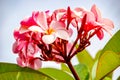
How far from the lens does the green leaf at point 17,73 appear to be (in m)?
1.15

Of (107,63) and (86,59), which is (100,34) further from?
(86,59)

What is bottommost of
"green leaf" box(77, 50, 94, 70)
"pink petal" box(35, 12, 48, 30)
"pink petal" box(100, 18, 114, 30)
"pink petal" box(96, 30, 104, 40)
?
"green leaf" box(77, 50, 94, 70)

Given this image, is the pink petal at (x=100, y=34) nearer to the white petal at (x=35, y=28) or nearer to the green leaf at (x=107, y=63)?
the green leaf at (x=107, y=63)

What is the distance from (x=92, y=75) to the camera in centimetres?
126

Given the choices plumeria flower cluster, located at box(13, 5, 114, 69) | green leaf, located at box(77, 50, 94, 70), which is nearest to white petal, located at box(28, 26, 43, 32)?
plumeria flower cluster, located at box(13, 5, 114, 69)

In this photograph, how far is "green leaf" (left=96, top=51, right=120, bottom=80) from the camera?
45.7 inches

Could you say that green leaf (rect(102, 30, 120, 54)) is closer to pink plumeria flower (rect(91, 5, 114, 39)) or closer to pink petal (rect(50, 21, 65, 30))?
pink plumeria flower (rect(91, 5, 114, 39))

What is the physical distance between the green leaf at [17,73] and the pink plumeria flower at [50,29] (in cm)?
14

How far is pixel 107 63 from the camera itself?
1.19 m

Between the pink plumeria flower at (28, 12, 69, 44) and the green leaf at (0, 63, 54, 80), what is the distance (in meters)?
0.14

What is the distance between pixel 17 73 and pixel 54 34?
0.19 metres

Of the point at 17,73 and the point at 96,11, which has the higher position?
the point at 96,11

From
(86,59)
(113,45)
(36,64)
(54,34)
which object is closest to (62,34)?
(54,34)

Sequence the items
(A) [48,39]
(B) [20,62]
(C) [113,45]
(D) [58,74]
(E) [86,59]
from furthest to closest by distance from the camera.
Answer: (E) [86,59], (D) [58,74], (C) [113,45], (B) [20,62], (A) [48,39]
